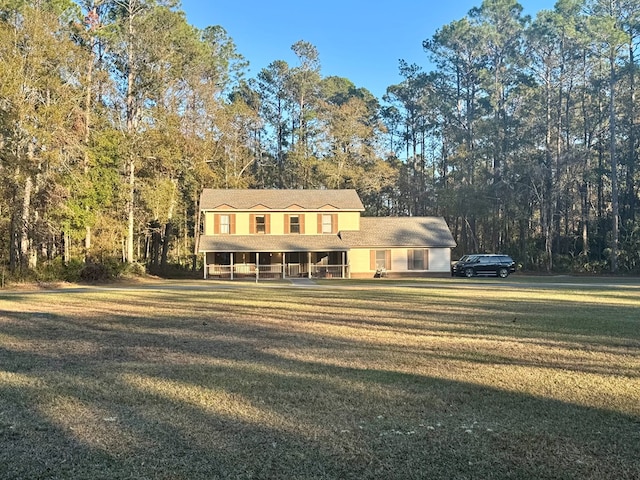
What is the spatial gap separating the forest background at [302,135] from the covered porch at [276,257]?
16.9 ft

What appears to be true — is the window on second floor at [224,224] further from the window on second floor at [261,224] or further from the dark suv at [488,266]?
the dark suv at [488,266]

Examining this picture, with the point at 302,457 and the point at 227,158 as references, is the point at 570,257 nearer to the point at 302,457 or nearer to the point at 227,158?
the point at 227,158

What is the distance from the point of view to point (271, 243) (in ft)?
110

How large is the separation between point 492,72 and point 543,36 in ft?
25.8

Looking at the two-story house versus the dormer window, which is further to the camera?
the dormer window

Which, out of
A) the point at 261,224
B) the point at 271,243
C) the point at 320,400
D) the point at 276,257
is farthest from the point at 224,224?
the point at 320,400

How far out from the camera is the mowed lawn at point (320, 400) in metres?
3.94

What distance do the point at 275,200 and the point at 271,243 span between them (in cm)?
356

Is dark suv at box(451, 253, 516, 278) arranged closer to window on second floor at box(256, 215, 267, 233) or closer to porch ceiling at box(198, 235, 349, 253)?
porch ceiling at box(198, 235, 349, 253)

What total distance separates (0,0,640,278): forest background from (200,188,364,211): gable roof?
131 inches

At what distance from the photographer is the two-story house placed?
112 ft

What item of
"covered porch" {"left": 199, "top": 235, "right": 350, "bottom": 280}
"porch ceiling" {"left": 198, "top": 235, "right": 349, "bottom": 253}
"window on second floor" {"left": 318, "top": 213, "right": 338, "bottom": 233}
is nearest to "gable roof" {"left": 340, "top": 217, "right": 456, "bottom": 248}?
"window on second floor" {"left": 318, "top": 213, "right": 338, "bottom": 233}

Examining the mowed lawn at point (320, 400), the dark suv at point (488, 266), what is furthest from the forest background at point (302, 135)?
the mowed lawn at point (320, 400)

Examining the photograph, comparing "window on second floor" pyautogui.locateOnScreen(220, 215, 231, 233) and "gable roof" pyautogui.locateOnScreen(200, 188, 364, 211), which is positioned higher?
"gable roof" pyautogui.locateOnScreen(200, 188, 364, 211)
